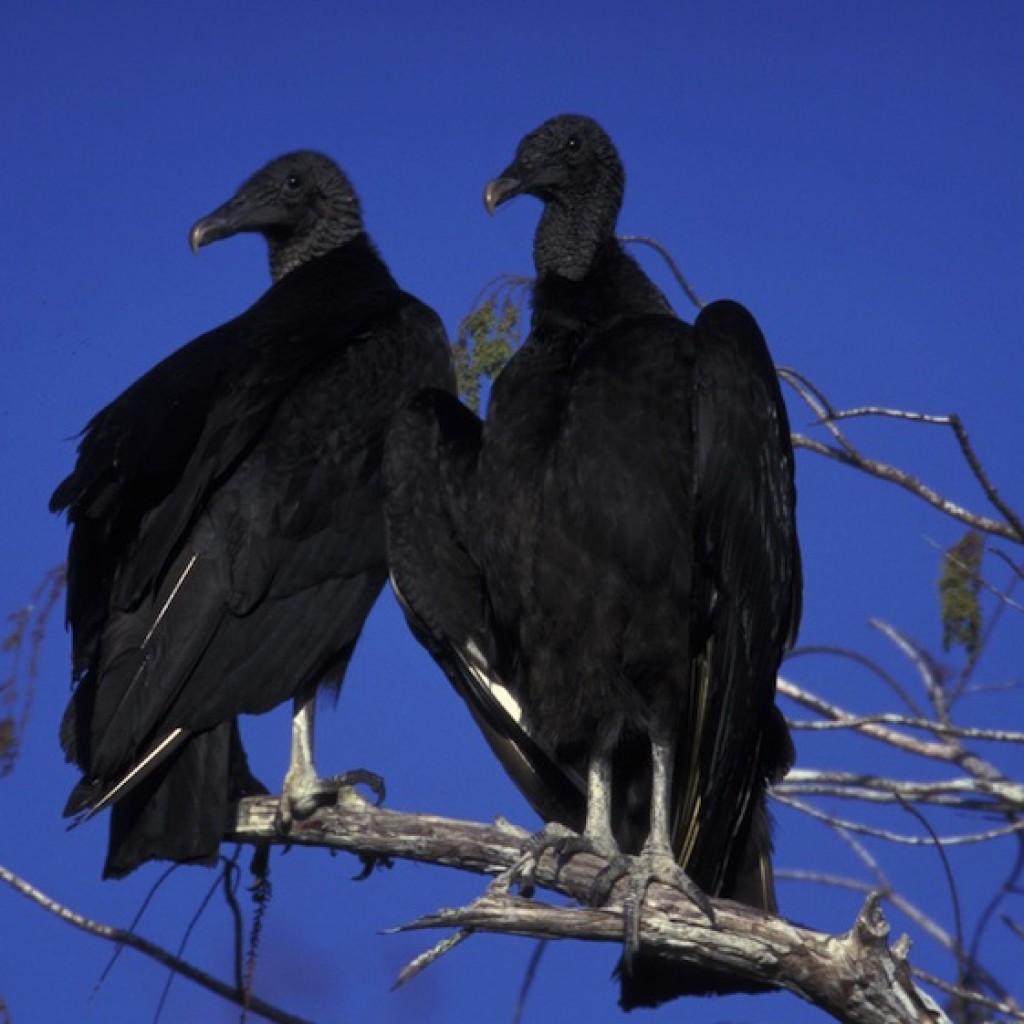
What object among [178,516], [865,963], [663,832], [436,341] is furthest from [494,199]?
[865,963]

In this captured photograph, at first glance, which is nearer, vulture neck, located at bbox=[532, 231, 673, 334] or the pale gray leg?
the pale gray leg

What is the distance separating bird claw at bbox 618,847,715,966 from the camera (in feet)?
9.65

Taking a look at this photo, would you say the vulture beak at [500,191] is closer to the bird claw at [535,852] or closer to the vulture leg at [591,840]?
the vulture leg at [591,840]

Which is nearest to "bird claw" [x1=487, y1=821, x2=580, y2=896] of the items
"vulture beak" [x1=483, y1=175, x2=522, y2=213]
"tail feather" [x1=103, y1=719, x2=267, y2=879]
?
"tail feather" [x1=103, y1=719, x2=267, y2=879]

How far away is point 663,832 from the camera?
10.2ft

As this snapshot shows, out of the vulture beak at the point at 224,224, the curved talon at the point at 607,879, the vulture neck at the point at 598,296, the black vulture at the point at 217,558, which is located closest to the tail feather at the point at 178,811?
the black vulture at the point at 217,558

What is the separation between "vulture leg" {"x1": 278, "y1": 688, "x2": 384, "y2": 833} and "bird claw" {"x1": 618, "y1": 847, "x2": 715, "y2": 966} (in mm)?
849

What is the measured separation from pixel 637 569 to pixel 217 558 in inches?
37.9

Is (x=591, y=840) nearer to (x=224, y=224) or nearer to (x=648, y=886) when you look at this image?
(x=648, y=886)

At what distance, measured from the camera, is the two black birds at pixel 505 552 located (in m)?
3.10

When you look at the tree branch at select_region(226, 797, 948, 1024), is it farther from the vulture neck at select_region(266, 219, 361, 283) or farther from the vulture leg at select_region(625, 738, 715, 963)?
the vulture neck at select_region(266, 219, 361, 283)

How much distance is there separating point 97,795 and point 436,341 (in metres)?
1.25

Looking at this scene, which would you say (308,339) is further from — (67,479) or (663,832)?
(663,832)

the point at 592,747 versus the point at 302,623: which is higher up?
the point at 302,623
